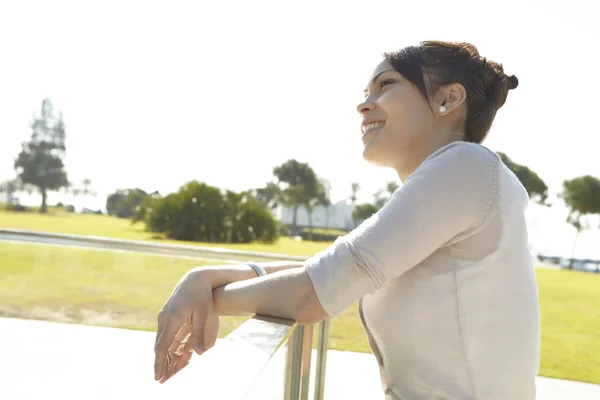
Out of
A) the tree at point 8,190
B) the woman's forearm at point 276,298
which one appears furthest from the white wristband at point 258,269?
the tree at point 8,190

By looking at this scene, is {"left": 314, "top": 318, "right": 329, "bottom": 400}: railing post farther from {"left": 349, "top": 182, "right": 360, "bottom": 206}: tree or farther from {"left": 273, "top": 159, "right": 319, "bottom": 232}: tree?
{"left": 273, "top": 159, "right": 319, "bottom": 232}: tree

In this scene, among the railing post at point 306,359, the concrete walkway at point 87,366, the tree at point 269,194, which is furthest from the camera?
the tree at point 269,194

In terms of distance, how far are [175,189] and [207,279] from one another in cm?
1678

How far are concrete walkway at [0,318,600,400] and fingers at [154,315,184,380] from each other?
1787 mm

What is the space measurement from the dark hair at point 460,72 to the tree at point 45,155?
21575mm

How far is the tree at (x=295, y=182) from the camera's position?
2128 centimetres

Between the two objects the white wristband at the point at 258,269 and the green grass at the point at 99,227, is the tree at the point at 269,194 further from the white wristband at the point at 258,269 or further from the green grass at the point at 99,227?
the white wristband at the point at 258,269

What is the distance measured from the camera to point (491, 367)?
772 millimetres

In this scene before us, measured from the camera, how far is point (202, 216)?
17.0 meters

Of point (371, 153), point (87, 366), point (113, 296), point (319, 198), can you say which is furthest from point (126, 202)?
point (371, 153)

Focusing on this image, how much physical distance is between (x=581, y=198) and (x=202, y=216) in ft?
34.9

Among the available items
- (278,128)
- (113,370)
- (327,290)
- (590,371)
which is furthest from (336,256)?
(278,128)

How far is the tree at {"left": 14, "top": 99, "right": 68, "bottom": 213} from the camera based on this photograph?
70.6 ft

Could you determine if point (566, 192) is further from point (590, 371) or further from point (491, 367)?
point (491, 367)
